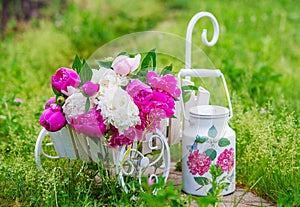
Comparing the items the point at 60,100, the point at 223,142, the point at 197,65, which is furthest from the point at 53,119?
the point at 197,65

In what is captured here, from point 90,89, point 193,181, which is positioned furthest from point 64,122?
point 193,181

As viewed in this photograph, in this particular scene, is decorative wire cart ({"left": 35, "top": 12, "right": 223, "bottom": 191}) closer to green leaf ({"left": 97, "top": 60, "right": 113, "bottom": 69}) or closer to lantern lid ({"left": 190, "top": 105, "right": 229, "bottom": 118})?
lantern lid ({"left": 190, "top": 105, "right": 229, "bottom": 118})

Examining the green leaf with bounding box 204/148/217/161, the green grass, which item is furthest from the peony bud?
the green leaf with bounding box 204/148/217/161

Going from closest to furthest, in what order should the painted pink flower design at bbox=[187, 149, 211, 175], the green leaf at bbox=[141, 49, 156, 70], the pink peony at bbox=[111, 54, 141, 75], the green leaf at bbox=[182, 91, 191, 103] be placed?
the pink peony at bbox=[111, 54, 141, 75] < the green leaf at bbox=[141, 49, 156, 70] < the painted pink flower design at bbox=[187, 149, 211, 175] < the green leaf at bbox=[182, 91, 191, 103]

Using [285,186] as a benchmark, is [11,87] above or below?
above

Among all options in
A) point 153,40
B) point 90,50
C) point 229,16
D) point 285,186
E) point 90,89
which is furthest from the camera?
point 229,16

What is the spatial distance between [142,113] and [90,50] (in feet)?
11.6

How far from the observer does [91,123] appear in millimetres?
2146

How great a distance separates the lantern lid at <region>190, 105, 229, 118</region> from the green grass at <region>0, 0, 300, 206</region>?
0.27m

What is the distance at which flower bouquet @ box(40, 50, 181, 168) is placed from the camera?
6.91 ft

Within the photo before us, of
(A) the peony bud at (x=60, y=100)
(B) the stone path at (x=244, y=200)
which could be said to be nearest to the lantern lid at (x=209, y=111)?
(B) the stone path at (x=244, y=200)

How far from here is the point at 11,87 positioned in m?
4.05

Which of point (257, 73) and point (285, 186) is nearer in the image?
point (285, 186)

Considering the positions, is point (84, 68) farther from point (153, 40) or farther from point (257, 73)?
point (153, 40)
